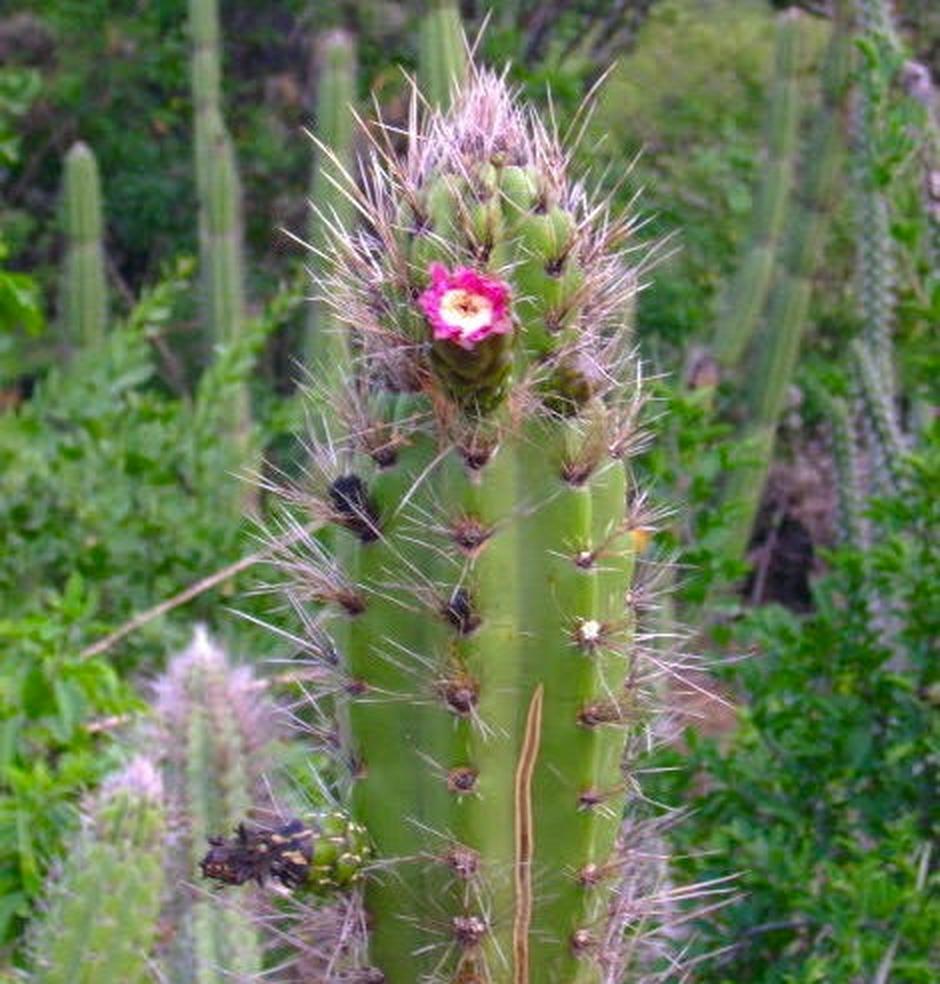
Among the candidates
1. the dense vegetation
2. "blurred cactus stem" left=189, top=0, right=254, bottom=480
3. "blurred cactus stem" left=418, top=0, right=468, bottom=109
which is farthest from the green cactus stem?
"blurred cactus stem" left=189, top=0, right=254, bottom=480

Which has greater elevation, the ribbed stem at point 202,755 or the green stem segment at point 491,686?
the green stem segment at point 491,686

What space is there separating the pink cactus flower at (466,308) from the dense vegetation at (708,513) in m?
0.35

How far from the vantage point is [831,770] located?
3.29 m

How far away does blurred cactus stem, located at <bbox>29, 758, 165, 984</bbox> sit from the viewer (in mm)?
2658

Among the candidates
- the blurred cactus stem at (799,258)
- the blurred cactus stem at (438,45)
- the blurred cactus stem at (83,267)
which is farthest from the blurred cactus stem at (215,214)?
the blurred cactus stem at (799,258)

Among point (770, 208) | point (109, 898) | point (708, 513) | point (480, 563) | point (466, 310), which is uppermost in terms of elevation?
point (466, 310)

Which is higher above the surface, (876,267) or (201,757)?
(876,267)

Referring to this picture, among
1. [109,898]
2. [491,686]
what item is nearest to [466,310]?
[491,686]

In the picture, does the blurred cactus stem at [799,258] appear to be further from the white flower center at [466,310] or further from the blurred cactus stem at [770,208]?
the white flower center at [466,310]

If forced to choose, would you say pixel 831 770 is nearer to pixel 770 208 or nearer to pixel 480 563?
pixel 480 563

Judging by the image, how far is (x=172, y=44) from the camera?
1059 centimetres

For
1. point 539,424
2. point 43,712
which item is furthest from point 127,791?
point 539,424

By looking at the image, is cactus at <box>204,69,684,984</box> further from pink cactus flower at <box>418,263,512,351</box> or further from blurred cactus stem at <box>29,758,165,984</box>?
blurred cactus stem at <box>29,758,165,984</box>

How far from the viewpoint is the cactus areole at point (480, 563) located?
1.84 meters
